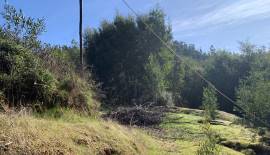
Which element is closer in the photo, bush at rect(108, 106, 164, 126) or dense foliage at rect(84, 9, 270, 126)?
bush at rect(108, 106, 164, 126)

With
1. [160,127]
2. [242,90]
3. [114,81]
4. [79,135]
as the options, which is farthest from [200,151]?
[114,81]

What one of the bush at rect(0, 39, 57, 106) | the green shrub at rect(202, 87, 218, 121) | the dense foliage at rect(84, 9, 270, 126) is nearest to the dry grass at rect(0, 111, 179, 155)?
the bush at rect(0, 39, 57, 106)

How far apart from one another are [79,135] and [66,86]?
466 cm

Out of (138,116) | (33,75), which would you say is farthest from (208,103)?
(138,116)

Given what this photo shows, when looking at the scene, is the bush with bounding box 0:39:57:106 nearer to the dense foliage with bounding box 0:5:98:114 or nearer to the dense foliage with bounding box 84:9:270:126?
the dense foliage with bounding box 0:5:98:114

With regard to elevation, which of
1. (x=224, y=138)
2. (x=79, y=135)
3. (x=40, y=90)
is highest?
(x=40, y=90)

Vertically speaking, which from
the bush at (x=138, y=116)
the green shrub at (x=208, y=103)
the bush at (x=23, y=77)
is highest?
the bush at (x=23, y=77)

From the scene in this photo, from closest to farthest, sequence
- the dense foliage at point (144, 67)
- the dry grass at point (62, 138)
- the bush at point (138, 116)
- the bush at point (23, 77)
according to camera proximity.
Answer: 1. the dry grass at point (62, 138)
2. the bush at point (23, 77)
3. the bush at point (138, 116)
4. the dense foliage at point (144, 67)

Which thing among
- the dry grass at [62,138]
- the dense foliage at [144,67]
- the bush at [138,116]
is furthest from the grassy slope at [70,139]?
the dense foliage at [144,67]

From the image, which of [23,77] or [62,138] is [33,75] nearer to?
[23,77]

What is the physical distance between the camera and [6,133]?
866cm

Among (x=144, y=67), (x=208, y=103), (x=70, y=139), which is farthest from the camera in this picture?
(x=144, y=67)

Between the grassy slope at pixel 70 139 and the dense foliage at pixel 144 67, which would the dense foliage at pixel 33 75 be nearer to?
the grassy slope at pixel 70 139

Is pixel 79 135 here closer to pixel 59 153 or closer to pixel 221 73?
pixel 59 153
